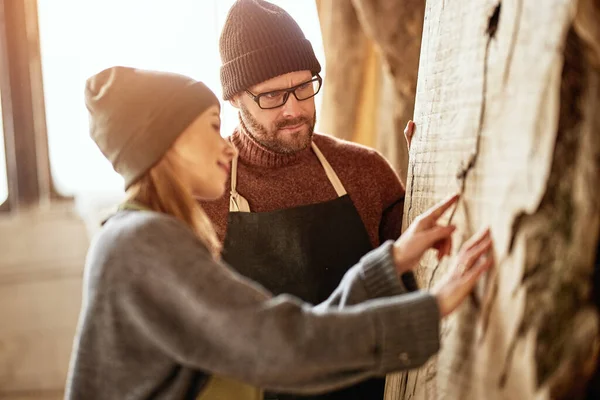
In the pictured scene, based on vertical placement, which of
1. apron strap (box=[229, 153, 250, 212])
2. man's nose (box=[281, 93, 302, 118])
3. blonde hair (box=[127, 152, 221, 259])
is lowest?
apron strap (box=[229, 153, 250, 212])

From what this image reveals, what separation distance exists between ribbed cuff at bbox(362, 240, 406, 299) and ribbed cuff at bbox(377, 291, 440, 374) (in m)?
0.12

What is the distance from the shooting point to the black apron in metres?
1.48

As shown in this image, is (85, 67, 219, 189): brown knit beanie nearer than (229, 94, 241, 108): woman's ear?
Yes

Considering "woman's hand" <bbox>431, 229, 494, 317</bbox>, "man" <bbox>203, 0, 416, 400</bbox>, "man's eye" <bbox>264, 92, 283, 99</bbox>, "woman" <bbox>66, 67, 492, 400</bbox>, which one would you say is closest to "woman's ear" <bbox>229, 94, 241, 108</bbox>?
"man" <bbox>203, 0, 416, 400</bbox>

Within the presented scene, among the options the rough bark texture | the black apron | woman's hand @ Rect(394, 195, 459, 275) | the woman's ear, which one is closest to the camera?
the rough bark texture

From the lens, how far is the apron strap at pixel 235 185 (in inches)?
59.9

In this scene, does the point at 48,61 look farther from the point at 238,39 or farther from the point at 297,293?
the point at 297,293

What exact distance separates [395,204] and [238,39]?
62cm

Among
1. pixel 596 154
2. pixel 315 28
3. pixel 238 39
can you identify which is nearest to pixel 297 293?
pixel 238 39

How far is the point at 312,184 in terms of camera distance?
1582mm

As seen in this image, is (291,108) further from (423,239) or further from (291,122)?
(423,239)

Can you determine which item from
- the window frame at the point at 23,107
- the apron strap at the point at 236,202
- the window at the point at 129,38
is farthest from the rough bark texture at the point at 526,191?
the window frame at the point at 23,107

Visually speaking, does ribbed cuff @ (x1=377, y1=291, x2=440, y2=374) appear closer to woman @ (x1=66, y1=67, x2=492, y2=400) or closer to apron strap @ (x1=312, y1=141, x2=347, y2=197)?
woman @ (x1=66, y1=67, x2=492, y2=400)

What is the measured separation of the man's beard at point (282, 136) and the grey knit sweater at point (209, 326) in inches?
27.9
